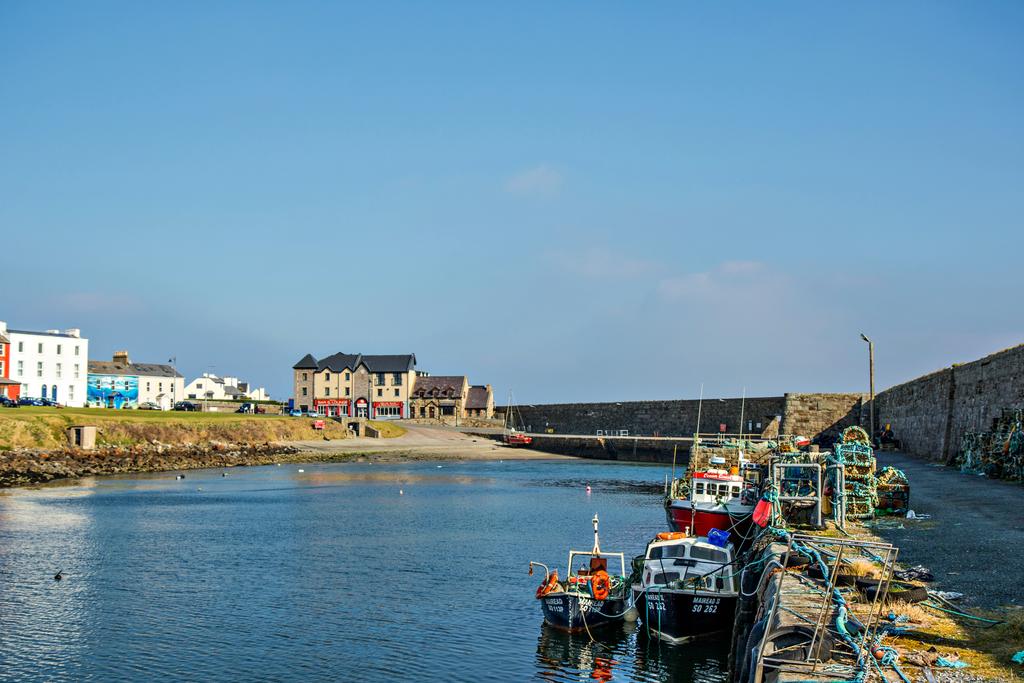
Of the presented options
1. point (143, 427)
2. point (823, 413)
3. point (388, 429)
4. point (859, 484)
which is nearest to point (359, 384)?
point (388, 429)

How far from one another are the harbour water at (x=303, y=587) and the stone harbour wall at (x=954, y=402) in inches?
604

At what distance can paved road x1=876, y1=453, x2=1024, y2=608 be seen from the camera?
16281mm

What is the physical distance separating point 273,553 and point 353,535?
5752 millimetres

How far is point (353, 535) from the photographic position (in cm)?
4119

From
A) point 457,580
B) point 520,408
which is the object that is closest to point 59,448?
point 457,580

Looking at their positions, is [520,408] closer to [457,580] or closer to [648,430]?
Result: [648,430]

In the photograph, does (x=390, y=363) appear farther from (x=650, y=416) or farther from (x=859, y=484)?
(x=859, y=484)

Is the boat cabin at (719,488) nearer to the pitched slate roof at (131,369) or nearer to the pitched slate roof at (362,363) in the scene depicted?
the pitched slate roof at (362,363)

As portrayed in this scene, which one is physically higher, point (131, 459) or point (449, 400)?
point (449, 400)

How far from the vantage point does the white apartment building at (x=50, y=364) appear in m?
107

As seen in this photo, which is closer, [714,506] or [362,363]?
[714,506]

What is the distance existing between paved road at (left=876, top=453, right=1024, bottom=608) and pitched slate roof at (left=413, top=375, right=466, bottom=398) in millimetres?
99887

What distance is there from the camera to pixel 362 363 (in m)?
133

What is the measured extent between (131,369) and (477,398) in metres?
53.9
